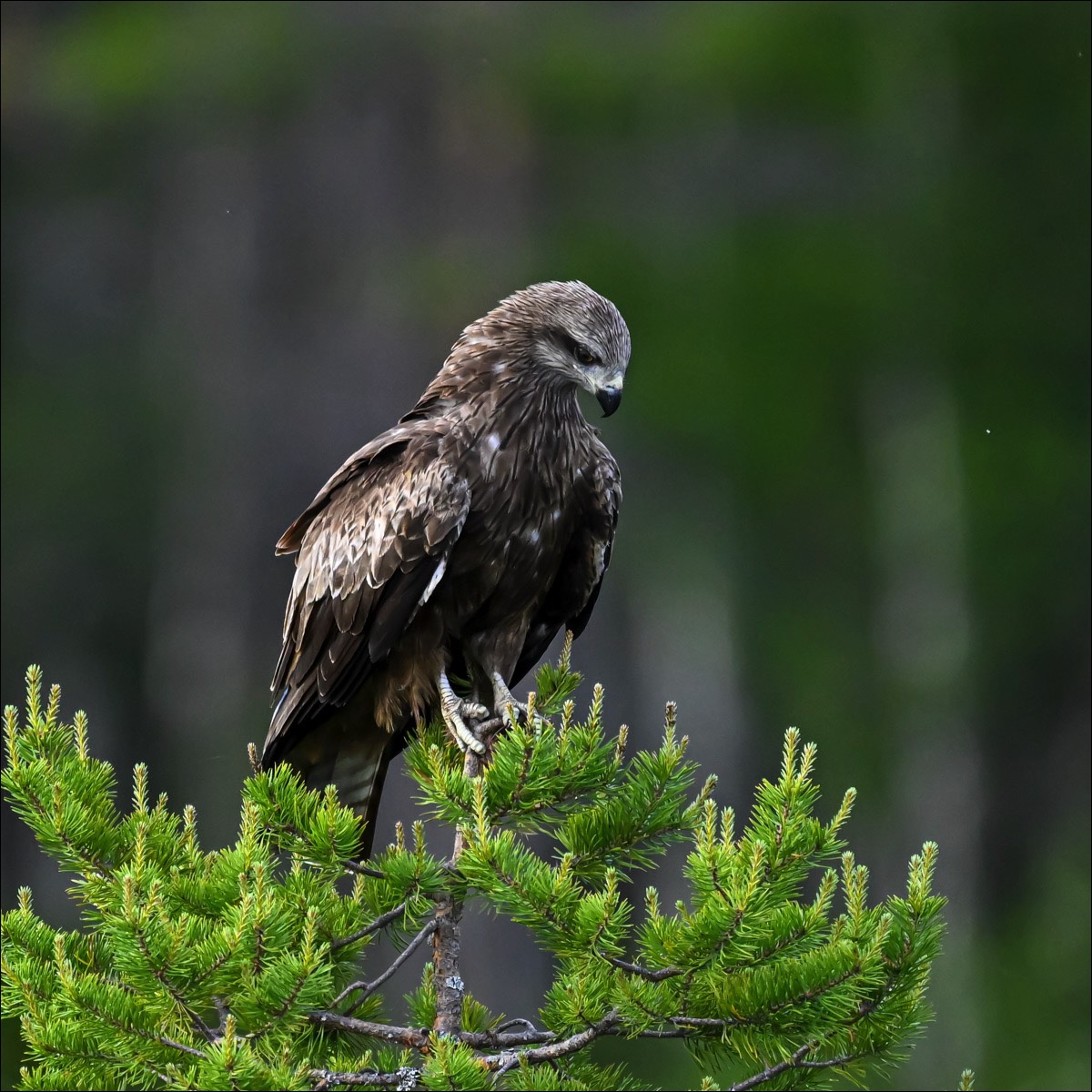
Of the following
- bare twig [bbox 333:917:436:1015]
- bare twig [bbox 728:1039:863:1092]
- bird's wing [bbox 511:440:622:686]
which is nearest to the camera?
bare twig [bbox 728:1039:863:1092]

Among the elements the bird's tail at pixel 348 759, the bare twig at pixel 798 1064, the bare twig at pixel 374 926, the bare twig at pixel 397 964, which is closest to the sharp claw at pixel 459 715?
the bird's tail at pixel 348 759

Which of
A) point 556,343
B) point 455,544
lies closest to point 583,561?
point 455,544

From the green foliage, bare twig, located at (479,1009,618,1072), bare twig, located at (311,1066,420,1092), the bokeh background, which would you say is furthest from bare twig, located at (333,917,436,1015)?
the bokeh background

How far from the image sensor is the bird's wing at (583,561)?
416 centimetres

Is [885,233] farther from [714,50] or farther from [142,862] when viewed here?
[142,862]

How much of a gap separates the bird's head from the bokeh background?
661 centimetres

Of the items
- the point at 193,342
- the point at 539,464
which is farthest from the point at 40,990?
the point at 193,342

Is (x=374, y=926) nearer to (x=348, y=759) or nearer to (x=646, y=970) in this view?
(x=646, y=970)

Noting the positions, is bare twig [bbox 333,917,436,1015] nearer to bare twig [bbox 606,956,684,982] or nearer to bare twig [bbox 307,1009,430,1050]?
bare twig [bbox 307,1009,430,1050]

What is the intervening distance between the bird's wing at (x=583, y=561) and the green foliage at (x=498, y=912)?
943 millimetres

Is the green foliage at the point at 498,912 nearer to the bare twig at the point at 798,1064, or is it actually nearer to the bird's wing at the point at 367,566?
the bare twig at the point at 798,1064

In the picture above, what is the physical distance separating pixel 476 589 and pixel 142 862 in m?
1.18

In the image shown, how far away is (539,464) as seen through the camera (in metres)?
4.03

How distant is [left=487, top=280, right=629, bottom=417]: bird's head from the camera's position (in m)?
4.04
